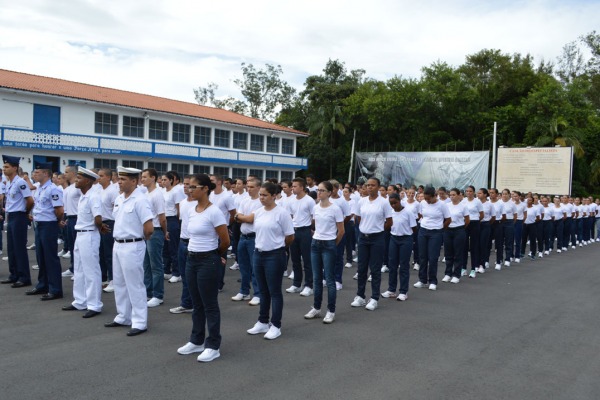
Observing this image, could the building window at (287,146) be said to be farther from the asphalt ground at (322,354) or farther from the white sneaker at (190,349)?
the white sneaker at (190,349)

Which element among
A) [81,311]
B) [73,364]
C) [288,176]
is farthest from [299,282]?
[288,176]

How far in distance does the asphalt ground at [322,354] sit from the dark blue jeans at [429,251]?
1.30 m

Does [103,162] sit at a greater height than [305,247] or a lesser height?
greater

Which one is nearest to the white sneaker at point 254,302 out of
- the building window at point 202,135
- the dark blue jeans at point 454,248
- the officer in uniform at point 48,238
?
the officer in uniform at point 48,238

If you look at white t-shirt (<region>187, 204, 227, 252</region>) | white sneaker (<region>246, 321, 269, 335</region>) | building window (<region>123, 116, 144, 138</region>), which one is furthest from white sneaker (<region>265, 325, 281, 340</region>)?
building window (<region>123, 116, 144, 138</region>)

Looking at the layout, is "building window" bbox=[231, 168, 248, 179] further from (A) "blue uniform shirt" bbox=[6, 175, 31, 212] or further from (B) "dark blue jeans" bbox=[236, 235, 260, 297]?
(B) "dark blue jeans" bbox=[236, 235, 260, 297]

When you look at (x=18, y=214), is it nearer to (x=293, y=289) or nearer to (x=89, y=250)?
(x=89, y=250)

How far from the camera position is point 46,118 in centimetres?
2862

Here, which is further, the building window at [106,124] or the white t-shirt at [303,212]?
the building window at [106,124]

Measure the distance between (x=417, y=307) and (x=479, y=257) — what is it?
473 centimetres

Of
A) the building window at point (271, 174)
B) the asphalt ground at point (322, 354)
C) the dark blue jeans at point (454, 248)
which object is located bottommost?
the asphalt ground at point (322, 354)

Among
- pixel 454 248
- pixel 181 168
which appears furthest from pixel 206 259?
pixel 181 168

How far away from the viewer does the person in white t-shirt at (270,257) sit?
20.0 feet

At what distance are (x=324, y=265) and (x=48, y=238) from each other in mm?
4284
